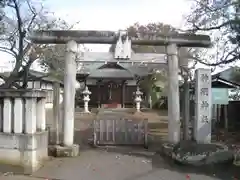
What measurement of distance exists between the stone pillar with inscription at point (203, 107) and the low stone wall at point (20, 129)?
14.9 feet

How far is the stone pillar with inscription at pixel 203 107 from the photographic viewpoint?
367 inches

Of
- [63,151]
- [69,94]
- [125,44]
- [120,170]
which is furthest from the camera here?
[125,44]

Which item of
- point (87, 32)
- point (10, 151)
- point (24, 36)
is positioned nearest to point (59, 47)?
point (24, 36)

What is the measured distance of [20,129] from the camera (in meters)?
7.58

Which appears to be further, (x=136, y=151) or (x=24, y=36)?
(x=24, y=36)

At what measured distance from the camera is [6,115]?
302 inches

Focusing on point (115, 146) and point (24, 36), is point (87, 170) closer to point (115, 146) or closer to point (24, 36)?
point (115, 146)

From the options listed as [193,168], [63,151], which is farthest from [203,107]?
[63,151]

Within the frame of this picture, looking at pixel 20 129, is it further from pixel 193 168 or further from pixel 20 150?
pixel 193 168

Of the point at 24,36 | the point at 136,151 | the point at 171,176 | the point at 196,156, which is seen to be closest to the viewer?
the point at 171,176

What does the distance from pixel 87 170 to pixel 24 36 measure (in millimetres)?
7700

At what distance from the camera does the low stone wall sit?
746cm

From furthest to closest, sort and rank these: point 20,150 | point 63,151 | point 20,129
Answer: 1. point 63,151
2. point 20,129
3. point 20,150

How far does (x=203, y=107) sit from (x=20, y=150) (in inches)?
207
